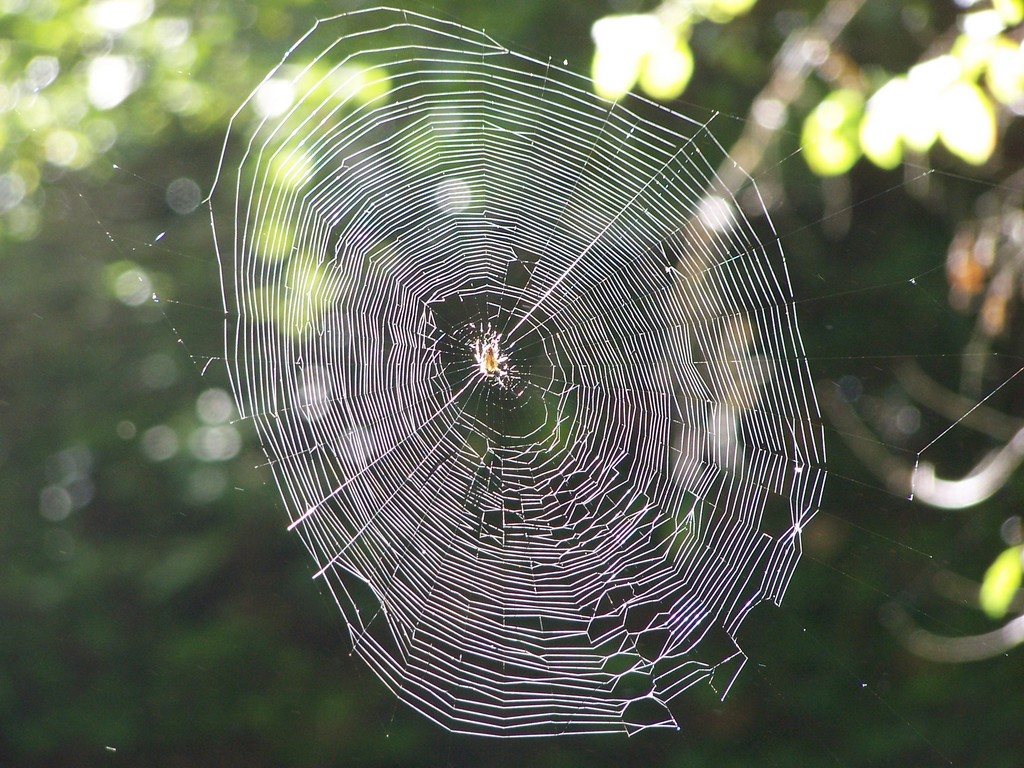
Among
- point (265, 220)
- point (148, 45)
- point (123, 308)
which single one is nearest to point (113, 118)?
point (148, 45)

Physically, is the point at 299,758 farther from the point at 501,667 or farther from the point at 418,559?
the point at 418,559

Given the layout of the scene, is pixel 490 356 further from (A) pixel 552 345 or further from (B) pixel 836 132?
(B) pixel 836 132

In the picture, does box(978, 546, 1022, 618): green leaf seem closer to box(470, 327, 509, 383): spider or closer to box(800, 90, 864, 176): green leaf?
box(800, 90, 864, 176): green leaf

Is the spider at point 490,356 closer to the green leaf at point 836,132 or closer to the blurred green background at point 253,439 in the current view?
the blurred green background at point 253,439

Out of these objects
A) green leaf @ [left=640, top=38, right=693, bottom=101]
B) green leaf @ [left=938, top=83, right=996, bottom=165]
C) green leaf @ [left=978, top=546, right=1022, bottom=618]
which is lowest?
green leaf @ [left=978, top=546, right=1022, bottom=618]

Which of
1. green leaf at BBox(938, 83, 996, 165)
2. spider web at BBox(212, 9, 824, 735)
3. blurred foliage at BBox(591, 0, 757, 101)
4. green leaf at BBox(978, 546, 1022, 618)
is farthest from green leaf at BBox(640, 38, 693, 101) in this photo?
green leaf at BBox(978, 546, 1022, 618)
